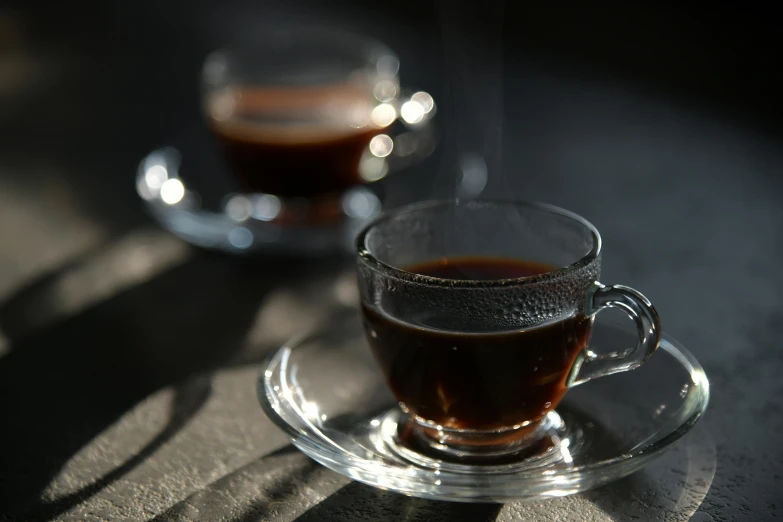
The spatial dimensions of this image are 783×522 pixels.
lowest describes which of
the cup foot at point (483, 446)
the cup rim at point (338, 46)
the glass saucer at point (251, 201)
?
the cup foot at point (483, 446)

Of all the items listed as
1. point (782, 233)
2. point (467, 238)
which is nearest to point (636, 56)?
→ point (782, 233)

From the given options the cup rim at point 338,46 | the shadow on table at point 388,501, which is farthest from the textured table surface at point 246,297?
the cup rim at point 338,46

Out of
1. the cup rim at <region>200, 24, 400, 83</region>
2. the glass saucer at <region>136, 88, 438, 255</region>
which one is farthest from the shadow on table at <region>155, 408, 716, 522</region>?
the cup rim at <region>200, 24, 400, 83</region>

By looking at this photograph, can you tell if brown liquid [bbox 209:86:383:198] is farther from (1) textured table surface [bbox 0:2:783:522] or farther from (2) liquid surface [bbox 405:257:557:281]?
(2) liquid surface [bbox 405:257:557:281]

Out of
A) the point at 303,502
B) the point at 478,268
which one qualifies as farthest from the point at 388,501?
the point at 478,268

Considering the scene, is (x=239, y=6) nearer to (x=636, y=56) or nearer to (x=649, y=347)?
(x=636, y=56)

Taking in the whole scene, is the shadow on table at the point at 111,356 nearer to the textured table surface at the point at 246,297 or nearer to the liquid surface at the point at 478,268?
the textured table surface at the point at 246,297
